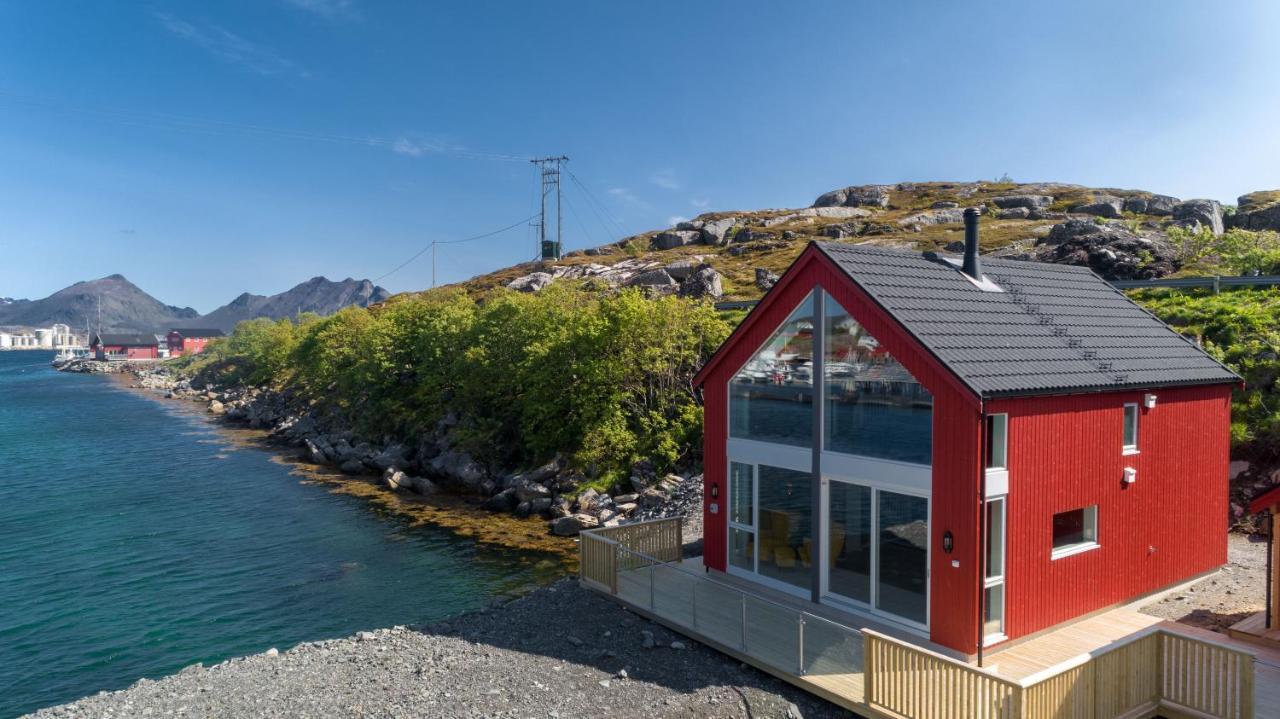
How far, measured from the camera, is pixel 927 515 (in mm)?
12148

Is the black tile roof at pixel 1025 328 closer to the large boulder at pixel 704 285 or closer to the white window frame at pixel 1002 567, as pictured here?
the white window frame at pixel 1002 567

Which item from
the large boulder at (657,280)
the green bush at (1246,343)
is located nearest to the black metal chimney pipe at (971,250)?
the green bush at (1246,343)

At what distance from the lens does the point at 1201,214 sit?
60.6 m

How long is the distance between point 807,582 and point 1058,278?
9654 millimetres

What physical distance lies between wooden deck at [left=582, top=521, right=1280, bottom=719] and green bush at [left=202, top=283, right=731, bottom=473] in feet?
39.6

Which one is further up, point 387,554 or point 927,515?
point 927,515

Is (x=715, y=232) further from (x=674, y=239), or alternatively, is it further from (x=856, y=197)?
(x=856, y=197)

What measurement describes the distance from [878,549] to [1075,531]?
374cm

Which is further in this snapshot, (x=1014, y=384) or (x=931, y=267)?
(x=931, y=267)

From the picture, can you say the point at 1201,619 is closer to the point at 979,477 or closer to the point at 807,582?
the point at 979,477

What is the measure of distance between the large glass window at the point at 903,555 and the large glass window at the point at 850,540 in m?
0.25

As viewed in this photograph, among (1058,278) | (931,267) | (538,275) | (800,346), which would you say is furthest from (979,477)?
(538,275)

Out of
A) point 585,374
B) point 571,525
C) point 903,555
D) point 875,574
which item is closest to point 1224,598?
point 903,555

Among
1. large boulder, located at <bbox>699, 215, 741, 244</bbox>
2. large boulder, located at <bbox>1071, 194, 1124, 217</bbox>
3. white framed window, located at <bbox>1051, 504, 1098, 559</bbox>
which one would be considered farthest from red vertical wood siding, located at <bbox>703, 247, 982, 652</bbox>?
large boulder, located at <bbox>699, 215, 741, 244</bbox>
